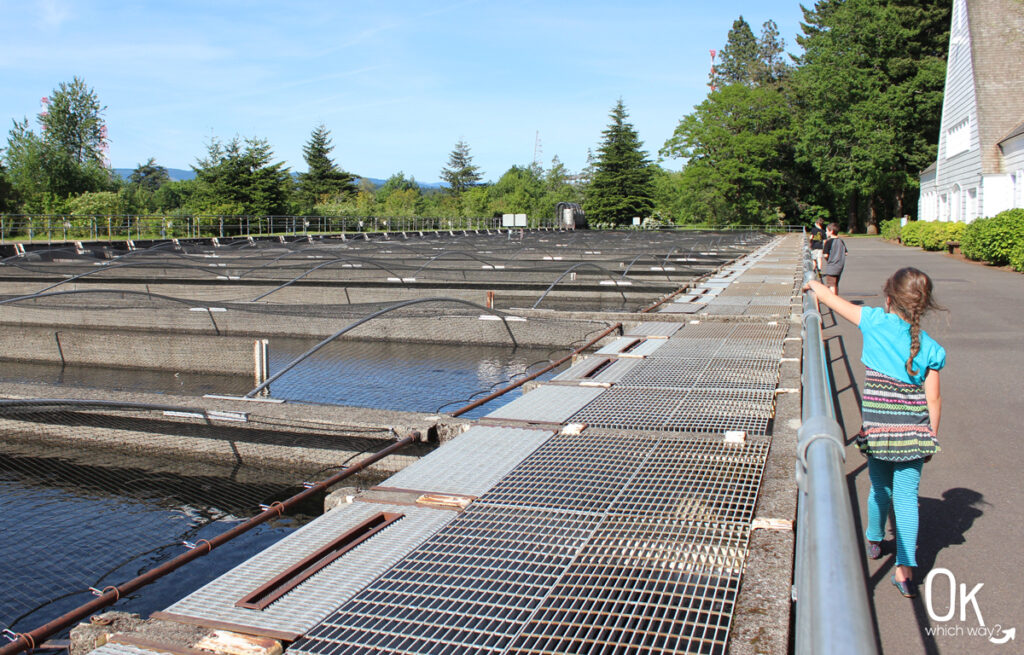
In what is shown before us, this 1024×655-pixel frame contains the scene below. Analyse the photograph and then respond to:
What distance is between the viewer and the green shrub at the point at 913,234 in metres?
35.9

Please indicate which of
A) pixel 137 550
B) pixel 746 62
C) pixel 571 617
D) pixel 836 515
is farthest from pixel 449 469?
pixel 746 62

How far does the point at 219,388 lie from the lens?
420 inches

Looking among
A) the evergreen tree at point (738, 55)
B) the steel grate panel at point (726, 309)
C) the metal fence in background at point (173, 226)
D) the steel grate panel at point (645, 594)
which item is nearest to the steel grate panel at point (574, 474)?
the steel grate panel at point (645, 594)

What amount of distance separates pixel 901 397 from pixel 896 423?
0.13 meters

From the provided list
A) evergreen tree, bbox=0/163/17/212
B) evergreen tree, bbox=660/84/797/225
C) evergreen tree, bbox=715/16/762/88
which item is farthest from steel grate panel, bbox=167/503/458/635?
evergreen tree, bbox=715/16/762/88

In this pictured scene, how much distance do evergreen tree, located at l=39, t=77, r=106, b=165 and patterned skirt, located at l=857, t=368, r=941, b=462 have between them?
6912cm

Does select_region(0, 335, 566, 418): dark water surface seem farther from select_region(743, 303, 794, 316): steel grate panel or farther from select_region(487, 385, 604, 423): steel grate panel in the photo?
select_region(743, 303, 794, 316): steel grate panel

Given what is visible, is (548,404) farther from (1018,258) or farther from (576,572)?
(1018,258)

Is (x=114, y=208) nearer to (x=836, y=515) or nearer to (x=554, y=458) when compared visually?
(x=554, y=458)

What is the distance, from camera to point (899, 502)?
159 inches

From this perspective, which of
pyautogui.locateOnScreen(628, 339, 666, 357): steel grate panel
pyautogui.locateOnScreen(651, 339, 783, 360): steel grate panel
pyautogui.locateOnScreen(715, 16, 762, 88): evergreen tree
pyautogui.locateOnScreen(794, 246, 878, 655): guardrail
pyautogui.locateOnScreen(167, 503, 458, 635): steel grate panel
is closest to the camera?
pyautogui.locateOnScreen(794, 246, 878, 655): guardrail

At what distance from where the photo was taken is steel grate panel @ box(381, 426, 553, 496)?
445 cm

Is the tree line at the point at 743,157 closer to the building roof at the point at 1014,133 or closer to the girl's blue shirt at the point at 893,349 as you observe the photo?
the building roof at the point at 1014,133

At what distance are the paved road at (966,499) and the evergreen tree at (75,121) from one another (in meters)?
66.7
